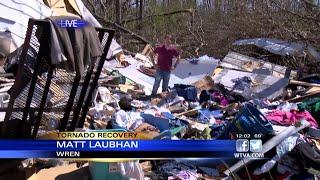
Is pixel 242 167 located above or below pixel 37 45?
below

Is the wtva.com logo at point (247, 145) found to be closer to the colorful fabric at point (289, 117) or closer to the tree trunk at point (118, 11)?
the colorful fabric at point (289, 117)

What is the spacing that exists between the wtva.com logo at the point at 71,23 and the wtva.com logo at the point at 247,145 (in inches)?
63.2

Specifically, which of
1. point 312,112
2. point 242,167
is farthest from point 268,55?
point 242,167

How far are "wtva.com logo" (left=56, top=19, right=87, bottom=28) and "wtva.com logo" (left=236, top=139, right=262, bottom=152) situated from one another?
1.61m

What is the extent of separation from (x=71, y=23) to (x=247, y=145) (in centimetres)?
180

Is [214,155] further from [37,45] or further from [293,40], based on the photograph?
[293,40]

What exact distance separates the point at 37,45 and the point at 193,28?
12.7 meters

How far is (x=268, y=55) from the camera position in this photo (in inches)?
531

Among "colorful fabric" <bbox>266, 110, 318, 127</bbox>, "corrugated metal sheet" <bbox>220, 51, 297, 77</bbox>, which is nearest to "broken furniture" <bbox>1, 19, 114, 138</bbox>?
"colorful fabric" <bbox>266, 110, 318, 127</bbox>

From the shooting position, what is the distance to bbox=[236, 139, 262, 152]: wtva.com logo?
4.26 m

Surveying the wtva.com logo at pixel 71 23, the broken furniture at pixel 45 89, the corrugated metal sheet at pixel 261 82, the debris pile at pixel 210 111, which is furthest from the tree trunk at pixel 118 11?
the wtva.com logo at pixel 71 23

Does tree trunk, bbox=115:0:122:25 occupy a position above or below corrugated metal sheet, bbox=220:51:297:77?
above

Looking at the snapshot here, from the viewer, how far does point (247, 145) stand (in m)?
4.55

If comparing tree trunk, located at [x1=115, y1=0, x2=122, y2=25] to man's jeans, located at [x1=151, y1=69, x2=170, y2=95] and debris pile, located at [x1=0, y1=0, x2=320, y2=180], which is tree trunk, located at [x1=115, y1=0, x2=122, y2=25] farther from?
man's jeans, located at [x1=151, y1=69, x2=170, y2=95]
